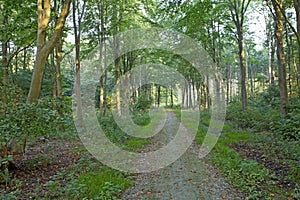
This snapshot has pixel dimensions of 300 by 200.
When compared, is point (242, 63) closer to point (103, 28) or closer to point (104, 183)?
point (103, 28)

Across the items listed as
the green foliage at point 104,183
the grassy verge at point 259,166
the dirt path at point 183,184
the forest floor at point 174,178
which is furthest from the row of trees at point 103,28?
the dirt path at point 183,184

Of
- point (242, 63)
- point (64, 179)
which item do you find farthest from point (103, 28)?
point (64, 179)

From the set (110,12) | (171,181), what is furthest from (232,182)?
(110,12)

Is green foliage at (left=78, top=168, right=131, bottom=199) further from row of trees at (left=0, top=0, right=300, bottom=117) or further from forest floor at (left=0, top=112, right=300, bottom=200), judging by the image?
row of trees at (left=0, top=0, right=300, bottom=117)

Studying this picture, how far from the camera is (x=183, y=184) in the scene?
19.3ft

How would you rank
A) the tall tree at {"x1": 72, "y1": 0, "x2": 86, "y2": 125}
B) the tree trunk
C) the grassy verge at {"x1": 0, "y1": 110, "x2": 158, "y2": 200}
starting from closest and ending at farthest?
the grassy verge at {"x1": 0, "y1": 110, "x2": 158, "y2": 200}
the tall tree at {"x1": 72, "y1": 0, "x2": 86, "y2": 125}
the tree trunk

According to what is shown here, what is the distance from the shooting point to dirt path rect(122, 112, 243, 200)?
523cm

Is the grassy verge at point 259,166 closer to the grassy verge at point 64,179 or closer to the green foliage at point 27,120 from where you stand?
the grassy verge at point 64,179

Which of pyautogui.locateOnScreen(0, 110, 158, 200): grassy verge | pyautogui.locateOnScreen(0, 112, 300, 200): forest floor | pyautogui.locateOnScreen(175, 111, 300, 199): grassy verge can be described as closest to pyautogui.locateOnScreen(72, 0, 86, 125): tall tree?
pyautogui.locateOnScreen(0, 110, 158, 200): grassy verge

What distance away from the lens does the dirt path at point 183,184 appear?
5.23 meters

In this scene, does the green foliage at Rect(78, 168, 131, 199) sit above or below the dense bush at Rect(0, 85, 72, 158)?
below

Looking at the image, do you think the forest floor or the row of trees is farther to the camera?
the row of trees

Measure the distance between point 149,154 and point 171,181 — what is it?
3267 millimetres

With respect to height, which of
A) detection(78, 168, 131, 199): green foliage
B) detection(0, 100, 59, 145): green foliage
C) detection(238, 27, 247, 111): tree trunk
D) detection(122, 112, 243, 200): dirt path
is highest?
detection(238, 27, 247, 111): tree trunk
